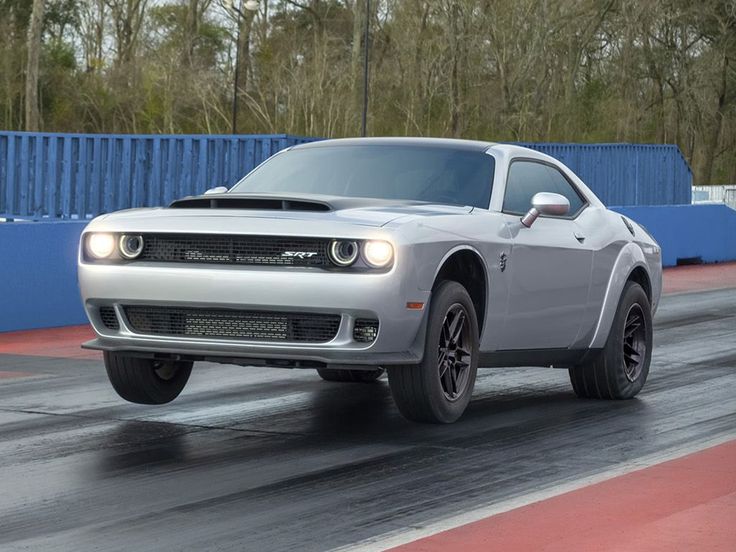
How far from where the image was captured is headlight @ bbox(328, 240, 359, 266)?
791 cm

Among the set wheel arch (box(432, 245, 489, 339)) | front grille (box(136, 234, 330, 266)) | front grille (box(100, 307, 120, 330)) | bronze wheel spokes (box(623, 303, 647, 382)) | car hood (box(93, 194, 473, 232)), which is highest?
car hood (box(93, 194, 473, 232))

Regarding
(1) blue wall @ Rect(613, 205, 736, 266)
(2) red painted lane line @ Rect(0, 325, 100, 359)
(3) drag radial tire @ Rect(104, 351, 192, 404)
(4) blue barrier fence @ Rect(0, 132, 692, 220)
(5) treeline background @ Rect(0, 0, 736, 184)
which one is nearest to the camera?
(3) drag radial tire @ Rect(104, 351, 192, 404)

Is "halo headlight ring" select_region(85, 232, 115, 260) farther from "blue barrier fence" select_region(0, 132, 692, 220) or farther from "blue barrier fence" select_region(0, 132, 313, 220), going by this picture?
"blue barrier fence" select_region(0, 132, 313, 220)

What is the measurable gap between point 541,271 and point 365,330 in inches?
69.7

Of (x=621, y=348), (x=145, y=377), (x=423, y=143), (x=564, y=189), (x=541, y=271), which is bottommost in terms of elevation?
(x=145, y=377)

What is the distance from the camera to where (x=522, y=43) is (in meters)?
67.2

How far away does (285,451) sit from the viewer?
26.4 ft

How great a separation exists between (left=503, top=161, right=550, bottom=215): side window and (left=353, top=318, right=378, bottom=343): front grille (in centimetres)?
166

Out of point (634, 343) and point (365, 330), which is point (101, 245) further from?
point (634, 343)

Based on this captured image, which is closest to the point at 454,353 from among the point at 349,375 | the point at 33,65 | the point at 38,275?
the point at 349,375

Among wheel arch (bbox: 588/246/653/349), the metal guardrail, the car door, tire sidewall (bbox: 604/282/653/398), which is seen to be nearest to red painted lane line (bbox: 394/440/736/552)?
the car door

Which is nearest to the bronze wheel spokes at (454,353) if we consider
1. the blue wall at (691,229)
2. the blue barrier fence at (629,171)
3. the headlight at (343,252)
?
the headlight at (343,252)

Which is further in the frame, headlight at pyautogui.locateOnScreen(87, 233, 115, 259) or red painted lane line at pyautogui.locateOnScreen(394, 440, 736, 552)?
headlight at pyautogui.locateOnScreen(87, 233, 115, 259)

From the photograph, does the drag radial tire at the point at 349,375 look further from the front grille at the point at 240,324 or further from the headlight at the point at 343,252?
the headlight at the point at 343,252
